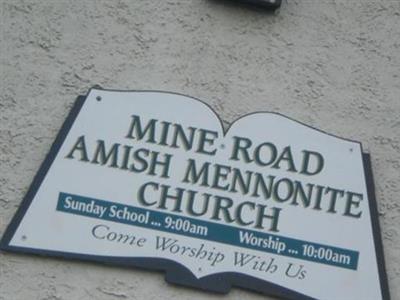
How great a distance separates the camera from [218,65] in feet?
13.4

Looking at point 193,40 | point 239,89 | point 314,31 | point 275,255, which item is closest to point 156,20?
point 193,40

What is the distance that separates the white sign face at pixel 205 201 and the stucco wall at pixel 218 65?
0.09 meters

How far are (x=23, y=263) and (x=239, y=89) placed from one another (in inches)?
52.0

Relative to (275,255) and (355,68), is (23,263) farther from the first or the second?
(355,68)

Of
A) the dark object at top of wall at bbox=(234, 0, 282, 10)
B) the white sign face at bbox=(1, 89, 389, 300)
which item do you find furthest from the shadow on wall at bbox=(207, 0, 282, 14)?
the white sign face at bbox=(1, 89, 389, 300)

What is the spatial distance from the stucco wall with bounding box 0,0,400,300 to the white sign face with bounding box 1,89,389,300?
9 cm

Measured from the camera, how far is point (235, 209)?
3.91m

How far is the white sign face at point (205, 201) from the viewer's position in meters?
3.85

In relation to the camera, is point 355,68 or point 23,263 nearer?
point 23,263

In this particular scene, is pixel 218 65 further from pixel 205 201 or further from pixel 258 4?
pixel 205 201

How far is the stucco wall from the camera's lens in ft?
13.1

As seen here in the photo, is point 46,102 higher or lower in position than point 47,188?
higher

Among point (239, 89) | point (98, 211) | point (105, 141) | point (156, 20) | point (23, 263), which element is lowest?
point (23, 263)

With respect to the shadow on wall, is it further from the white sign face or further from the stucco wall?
the white sign face
